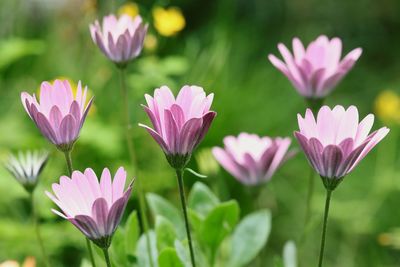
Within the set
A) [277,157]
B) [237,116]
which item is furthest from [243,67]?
[277,157]

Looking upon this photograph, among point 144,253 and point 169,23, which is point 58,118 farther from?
point 169,23

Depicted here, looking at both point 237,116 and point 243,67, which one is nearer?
point 237,116

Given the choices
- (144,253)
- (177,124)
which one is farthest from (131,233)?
(177,124)

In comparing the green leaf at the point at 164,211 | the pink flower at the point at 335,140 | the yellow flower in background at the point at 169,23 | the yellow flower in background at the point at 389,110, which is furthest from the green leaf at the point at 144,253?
the yellow flower in background at the point at 389,110

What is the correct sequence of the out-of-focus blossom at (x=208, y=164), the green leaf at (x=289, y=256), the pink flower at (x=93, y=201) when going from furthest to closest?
the out-of-focus blossom at (x=208, y=164) → the green leaf at (x=289, y=256) → the pink flower at (x=93, y=201)

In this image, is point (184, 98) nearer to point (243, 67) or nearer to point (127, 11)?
point (127, 11)

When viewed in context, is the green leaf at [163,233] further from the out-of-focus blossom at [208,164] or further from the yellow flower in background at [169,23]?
the yellow flower in background at [169,23]

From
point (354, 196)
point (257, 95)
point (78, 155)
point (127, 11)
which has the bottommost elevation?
point (354, 196)
